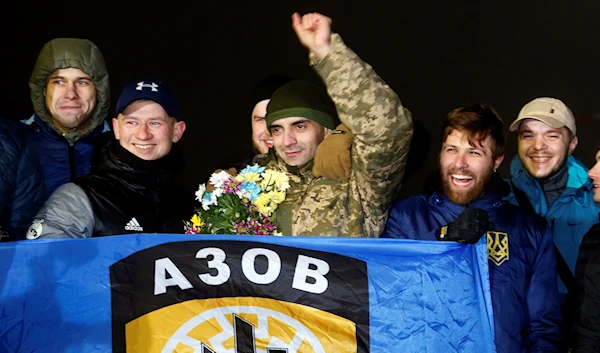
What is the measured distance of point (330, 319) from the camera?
278 centimetres

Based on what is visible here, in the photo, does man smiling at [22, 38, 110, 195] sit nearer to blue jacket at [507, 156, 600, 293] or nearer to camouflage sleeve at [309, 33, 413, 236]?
camouflage sleeve at [309, 33, 413, 236]

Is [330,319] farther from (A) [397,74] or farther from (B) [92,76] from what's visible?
(A) [397,74]

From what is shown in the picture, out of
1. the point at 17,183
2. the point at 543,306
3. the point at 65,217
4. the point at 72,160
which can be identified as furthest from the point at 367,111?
the point at 72,160

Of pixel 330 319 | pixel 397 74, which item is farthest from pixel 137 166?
pixel 397 74

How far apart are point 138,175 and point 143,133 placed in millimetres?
160

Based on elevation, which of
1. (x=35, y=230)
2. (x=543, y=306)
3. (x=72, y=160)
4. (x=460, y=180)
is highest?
(x=72, y=160)

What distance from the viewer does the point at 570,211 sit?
12.6 ft

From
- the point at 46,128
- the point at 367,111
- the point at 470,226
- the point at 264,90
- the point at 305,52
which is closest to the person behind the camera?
the point at 470,226

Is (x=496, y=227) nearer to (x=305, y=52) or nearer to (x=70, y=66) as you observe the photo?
(x=70, y=66)

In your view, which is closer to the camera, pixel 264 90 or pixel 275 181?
pixel 275 181

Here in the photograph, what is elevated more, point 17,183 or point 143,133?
point 143,133

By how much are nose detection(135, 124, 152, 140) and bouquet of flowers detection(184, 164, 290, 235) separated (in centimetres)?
35

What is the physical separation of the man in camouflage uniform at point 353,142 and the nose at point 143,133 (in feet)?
1.51

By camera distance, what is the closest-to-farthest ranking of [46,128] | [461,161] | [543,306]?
[543,306] < [461,161] < [46,128]
